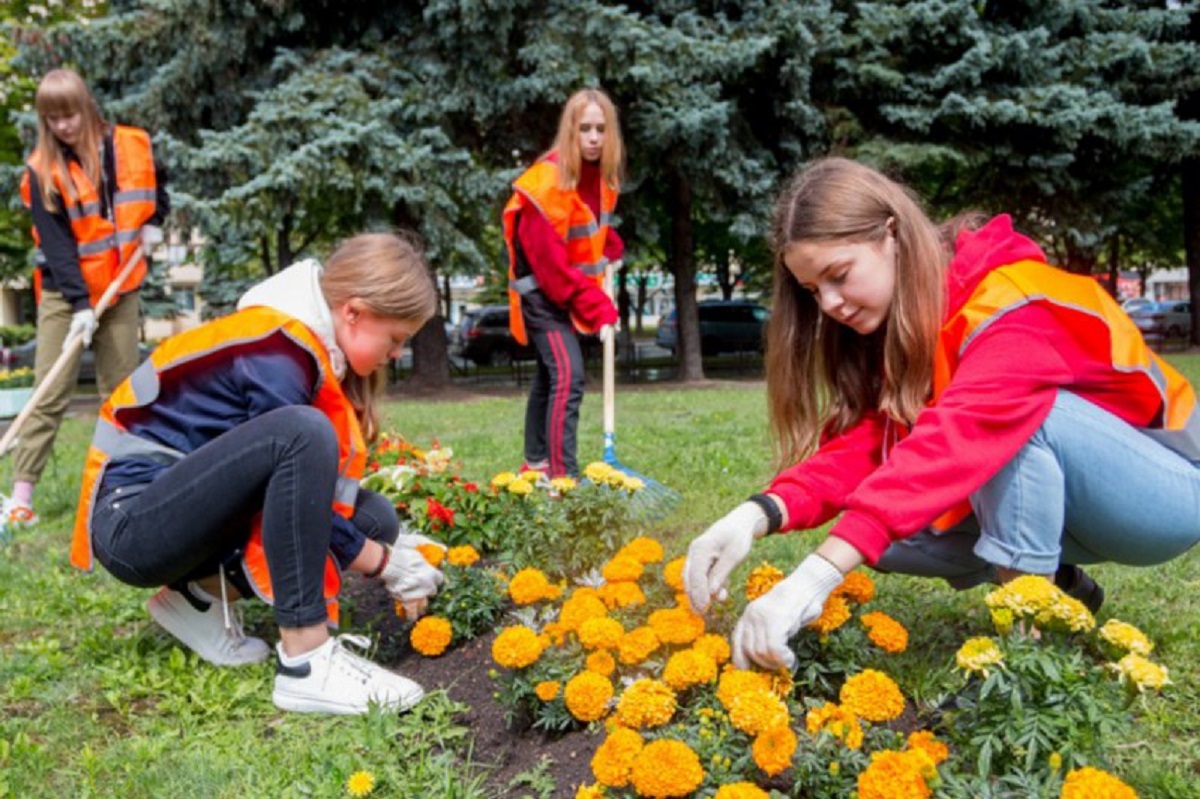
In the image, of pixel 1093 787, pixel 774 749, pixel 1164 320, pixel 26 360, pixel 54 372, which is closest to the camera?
pixel 1093 787

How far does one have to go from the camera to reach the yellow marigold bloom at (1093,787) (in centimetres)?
139

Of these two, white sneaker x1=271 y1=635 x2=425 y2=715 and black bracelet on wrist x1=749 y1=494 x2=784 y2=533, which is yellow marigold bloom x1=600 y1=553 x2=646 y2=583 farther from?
Answer: white sneaker x1=271 y1=635 x2=425 y2=715

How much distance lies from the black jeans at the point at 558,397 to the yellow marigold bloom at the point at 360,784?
2.83 metres

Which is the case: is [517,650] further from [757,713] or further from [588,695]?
[757,713]

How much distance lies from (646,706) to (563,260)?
334 cm

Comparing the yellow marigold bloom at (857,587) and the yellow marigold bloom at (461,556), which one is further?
the yellow marigold bloom at (461,556)

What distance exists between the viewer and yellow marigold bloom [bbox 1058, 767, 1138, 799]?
4.55 ft

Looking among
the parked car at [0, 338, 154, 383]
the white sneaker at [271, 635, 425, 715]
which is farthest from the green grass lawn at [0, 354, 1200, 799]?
the parked car at [0, 338, 154, 383]

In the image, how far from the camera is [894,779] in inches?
60.2

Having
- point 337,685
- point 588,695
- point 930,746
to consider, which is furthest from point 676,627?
point 337,685

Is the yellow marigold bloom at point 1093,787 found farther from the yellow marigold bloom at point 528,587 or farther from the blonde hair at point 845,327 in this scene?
the yellow marigold bloom at point 528,587

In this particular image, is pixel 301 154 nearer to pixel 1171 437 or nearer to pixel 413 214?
pixel 413 214

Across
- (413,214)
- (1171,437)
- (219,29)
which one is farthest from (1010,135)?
(1171,437)

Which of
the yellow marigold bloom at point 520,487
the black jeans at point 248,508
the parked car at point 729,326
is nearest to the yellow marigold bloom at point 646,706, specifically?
the black jeans at point 248,508
